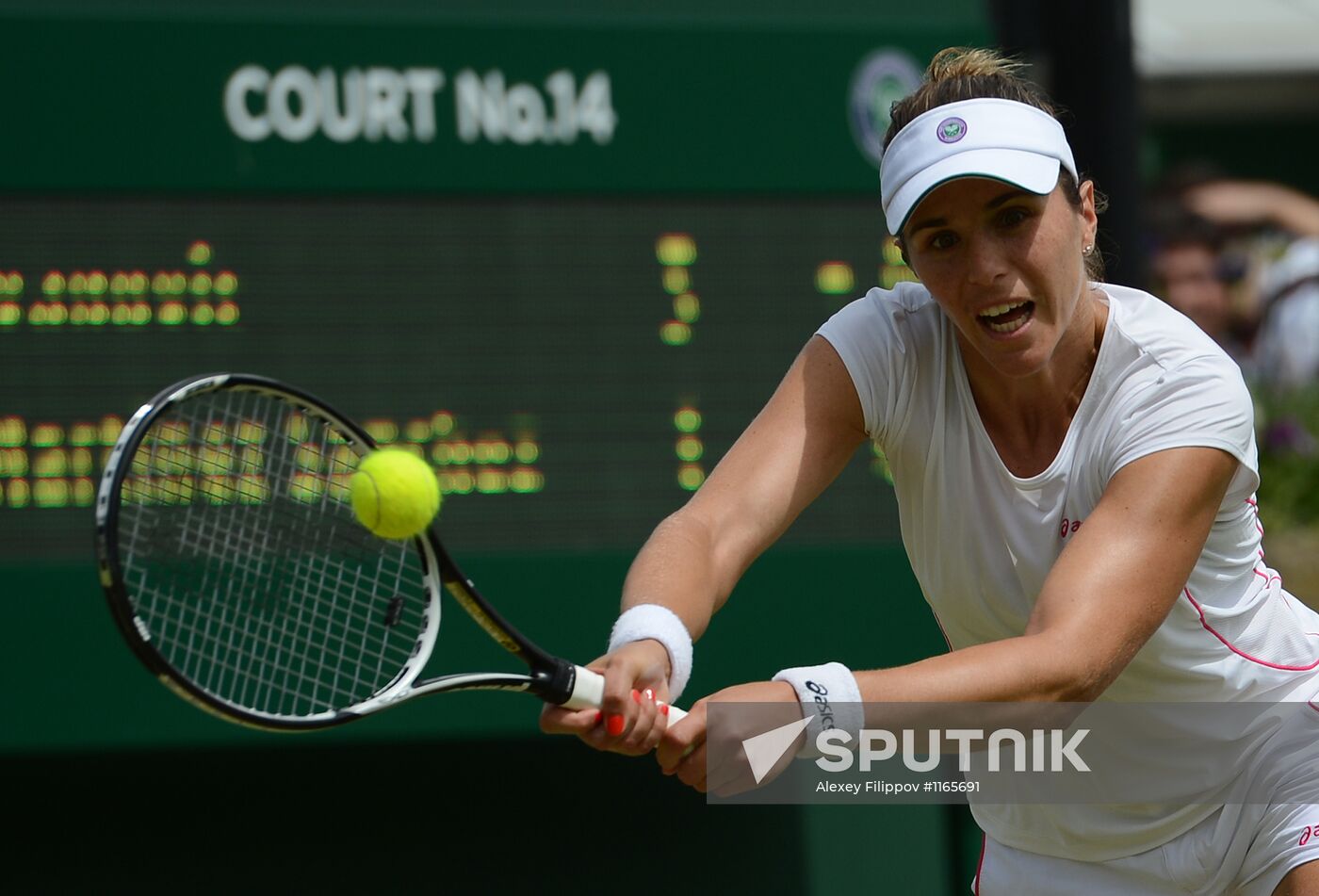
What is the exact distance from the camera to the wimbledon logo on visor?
257cm

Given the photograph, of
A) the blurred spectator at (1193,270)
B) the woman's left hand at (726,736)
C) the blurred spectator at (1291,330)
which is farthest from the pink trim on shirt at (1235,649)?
the blurred spectator at (1291,330)

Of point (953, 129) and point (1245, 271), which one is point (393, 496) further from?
point (1245, 271)

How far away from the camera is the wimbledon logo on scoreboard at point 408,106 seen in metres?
Result: 4.84

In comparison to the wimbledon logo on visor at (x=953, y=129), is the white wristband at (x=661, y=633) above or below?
below

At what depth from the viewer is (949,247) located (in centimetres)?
263

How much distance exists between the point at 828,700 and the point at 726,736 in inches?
5.5

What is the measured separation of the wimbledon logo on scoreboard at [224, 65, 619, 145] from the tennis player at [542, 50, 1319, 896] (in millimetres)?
2261

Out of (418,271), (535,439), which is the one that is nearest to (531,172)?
(418,271)

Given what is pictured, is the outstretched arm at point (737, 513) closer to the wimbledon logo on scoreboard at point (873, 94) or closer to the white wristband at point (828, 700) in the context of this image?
→ the white wristband at point (828, 700)

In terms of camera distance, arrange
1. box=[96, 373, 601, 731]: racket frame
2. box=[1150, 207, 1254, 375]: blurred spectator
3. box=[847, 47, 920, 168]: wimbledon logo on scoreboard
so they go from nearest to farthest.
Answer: box=[96, 373, 601, 731]: racket frame, box=[847, 47, 920, 168]: wimbledon logo on scoreboard, box=[1150, 207, 1254, 375]: blurred spectator

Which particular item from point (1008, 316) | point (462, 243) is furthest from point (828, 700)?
point (462, 243)

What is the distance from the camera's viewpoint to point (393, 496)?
8.38 feet

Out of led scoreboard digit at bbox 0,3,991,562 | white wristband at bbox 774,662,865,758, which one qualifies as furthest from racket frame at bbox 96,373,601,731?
led scoreboard digit at bbox 0,3,991,562

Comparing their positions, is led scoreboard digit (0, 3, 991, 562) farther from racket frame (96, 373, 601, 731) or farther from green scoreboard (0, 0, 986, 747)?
racket frame (96, 373, 601, 731)
